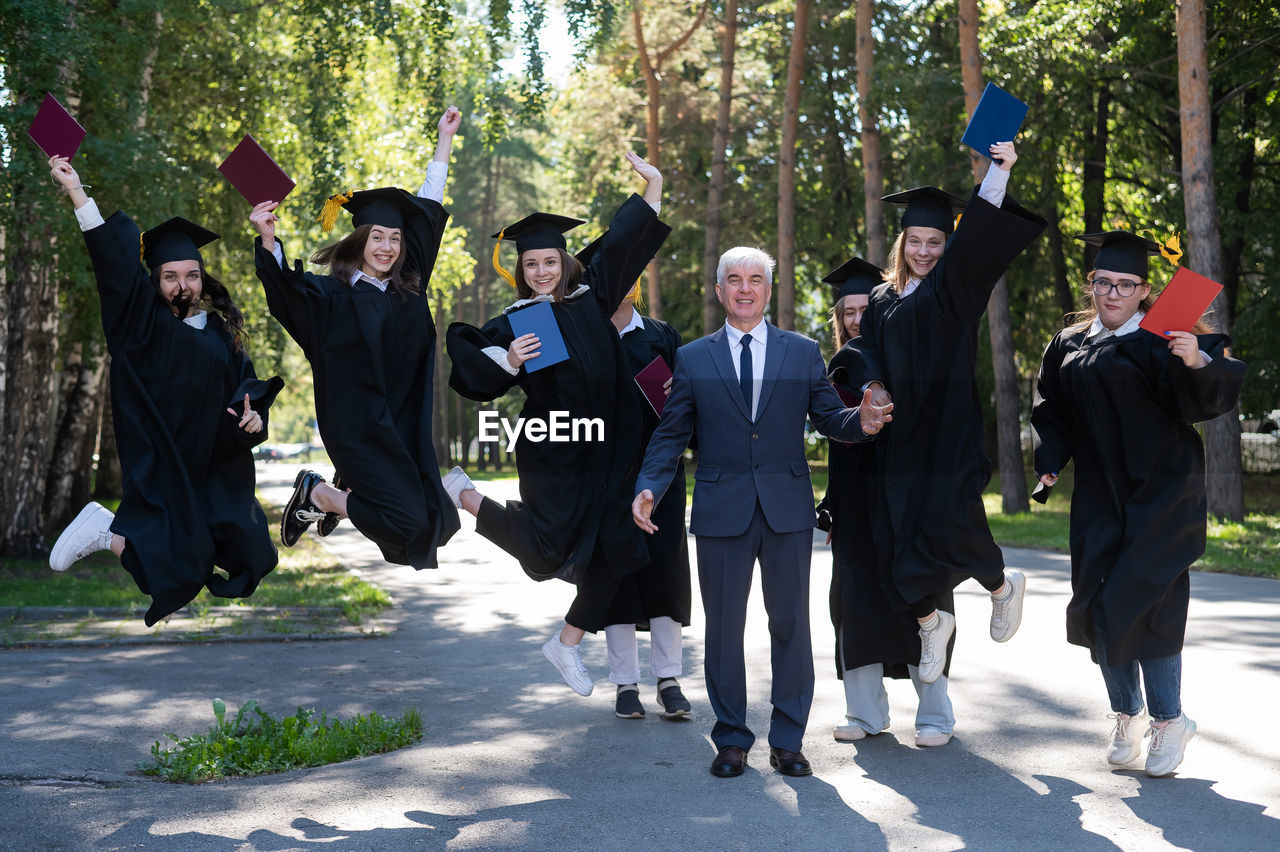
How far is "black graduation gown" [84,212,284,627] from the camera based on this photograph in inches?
242

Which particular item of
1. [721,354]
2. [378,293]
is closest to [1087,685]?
[721,354]

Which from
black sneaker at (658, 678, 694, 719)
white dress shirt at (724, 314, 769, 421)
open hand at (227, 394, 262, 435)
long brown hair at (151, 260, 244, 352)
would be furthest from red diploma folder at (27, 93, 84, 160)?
black sneaker at (658, 678, 694, 719)

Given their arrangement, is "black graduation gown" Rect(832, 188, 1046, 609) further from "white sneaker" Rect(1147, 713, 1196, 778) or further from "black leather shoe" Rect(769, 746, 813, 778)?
"white sneaker" Rect(1147, 713, 1196, 778)

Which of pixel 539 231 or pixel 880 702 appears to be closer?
pixel 880 702

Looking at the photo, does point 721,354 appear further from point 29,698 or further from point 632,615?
point 29,698

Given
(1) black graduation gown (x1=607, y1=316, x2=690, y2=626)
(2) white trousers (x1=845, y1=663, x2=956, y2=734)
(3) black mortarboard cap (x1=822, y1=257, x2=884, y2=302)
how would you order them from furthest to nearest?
(1) black graduation gown (x1=607, y1=316, x2=690, y2=626) → (3) black mortarboard cap (x1=822, y1=257, x2=884, y2=302) → (2) white trousers (x1=845, y1=663, x2=956, y2=734)

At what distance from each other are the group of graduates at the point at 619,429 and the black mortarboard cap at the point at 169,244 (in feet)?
0.04

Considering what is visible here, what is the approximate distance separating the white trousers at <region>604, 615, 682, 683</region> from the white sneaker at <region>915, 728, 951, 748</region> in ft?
5.03

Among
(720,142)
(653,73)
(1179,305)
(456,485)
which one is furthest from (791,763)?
(653,73)

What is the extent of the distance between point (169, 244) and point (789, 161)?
70.7ft

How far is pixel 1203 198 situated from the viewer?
16.6 metres

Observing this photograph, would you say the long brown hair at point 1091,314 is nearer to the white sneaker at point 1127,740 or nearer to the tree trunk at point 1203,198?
the white sneaker at point 1127,740

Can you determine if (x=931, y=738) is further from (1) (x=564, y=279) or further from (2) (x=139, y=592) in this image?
(2) (x=139, y=592)

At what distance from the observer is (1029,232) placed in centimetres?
580
